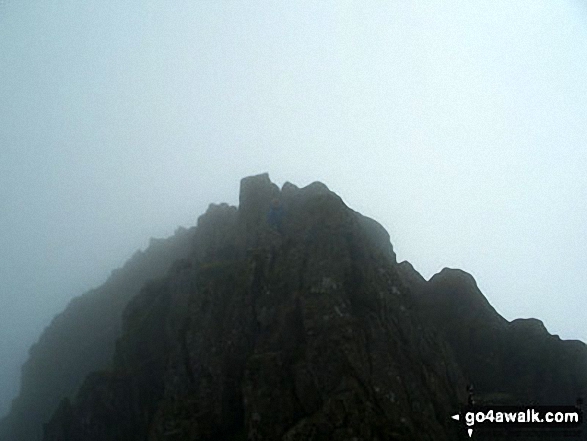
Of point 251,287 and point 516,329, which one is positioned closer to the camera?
point 251,287

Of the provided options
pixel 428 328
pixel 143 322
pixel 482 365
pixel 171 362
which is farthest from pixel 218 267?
pixel 482 365

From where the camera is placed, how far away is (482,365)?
70625 mm

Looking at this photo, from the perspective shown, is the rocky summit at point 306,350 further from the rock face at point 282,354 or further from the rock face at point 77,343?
the rock face at point 77,343

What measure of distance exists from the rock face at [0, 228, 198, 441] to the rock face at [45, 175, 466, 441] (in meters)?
27.9

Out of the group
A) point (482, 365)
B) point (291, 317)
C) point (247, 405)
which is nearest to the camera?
point (247, 405)

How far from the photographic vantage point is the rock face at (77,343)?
104m

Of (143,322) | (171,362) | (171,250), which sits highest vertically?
(171,250)

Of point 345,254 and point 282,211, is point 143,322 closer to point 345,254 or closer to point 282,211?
point 282,211

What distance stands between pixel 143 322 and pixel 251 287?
27331 mm

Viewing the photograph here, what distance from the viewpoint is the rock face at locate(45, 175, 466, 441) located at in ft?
162

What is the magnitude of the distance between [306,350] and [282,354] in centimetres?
301

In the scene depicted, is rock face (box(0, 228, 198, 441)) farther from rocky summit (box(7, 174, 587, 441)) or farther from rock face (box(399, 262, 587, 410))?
rock face (box(399, 262, 587, 410))

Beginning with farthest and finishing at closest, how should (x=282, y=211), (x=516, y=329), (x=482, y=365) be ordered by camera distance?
(x=282, y=211) → (x=516, y=329) → (x=482, y=365)

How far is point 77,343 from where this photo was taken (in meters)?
116
